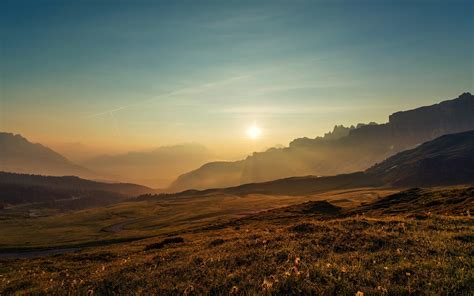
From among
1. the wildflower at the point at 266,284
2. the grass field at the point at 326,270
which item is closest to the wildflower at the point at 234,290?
the grass field at the point at 326,270

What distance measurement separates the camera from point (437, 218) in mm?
22984

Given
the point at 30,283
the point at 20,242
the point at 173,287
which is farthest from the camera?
the point at 20,242

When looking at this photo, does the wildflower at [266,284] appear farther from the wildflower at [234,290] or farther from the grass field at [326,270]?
the wildflower at [234,290]

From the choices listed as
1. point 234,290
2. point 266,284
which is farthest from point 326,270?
point 234,290

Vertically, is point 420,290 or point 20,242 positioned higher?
point 420,290

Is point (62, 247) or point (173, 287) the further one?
point (62, 247)

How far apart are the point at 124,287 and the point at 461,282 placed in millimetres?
11852

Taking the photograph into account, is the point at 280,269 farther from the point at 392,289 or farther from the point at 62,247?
the point at 62,247

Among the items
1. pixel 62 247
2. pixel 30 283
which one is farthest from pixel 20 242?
pixel 30 283

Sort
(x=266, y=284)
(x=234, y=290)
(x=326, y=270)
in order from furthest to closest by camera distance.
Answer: (x=326, y=270)
(x=234, y=290)
(x=266, y=284)

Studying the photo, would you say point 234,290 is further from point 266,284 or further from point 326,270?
point 326,270

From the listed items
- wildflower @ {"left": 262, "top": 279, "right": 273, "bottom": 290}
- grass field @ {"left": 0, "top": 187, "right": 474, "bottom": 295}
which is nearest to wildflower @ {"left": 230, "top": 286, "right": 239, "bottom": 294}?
grass field @ {"left": 0, "top": 187, "right": 474, "bottom": 295}

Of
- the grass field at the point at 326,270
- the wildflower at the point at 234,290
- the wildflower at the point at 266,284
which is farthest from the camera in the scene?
the wildflower at the point at 234,290

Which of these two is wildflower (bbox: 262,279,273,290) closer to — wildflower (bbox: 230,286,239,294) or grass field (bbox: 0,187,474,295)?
grass field (bbox: 0,187,474,295)
